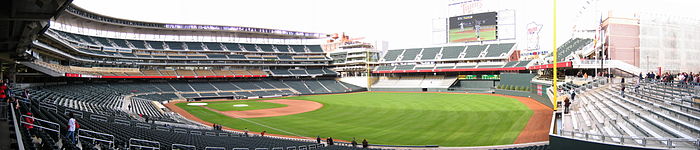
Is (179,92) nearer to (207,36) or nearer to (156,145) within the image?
(207,36)

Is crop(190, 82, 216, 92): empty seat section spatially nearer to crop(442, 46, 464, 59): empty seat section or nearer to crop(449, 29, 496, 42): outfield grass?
crop(442, 46, 464, 59): empty seat section

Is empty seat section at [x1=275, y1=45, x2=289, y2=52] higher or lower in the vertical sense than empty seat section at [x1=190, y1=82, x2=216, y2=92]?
higher

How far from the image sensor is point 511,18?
60.2m

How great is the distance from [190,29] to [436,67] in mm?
46396

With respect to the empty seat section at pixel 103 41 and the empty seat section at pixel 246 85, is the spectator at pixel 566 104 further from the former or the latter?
the empty seat section at pixel 103 41

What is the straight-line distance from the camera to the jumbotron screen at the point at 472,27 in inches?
2437

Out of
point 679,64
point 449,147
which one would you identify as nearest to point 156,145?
point 449,147

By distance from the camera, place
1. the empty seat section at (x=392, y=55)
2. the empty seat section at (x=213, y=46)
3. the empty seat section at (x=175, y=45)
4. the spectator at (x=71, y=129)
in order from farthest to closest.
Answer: the empty seat section at (x=392, y=55) < the empty seat section at (x=213, y=46) < the empty seat section at (x=175, y=45) < the spectator at (x=71, y=129)

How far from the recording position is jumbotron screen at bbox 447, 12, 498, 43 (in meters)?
61.9

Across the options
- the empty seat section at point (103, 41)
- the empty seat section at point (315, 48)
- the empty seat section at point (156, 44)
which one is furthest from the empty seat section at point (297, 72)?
the empty seat section at point (103, 41)

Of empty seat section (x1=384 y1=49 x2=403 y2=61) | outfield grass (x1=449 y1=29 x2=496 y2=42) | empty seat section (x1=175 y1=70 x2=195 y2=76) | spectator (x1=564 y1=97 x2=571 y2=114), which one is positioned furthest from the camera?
empty seat section (x1=384 y1=49 x2=403 y2=61)

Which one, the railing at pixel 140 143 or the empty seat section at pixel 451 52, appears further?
the empty seat section at pixel 451 52

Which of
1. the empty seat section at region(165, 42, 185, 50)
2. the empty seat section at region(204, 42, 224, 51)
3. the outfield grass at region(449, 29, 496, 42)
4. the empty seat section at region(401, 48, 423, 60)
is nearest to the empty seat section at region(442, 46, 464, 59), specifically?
the outfield grass at region(449, 29, 496, 42)

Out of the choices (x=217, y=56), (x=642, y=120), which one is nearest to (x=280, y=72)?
(x=217, y=56)
